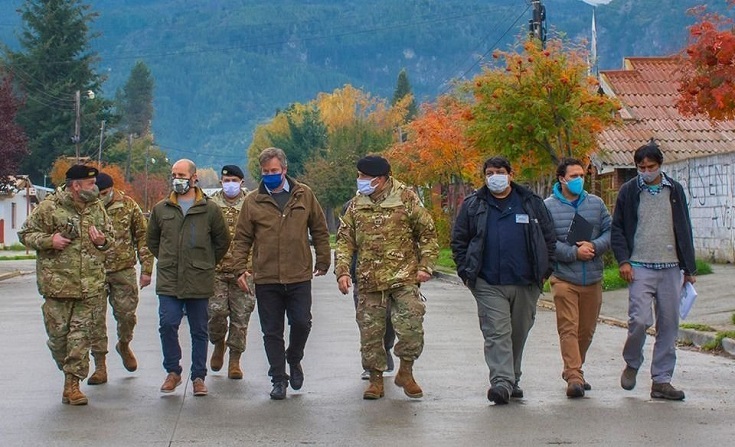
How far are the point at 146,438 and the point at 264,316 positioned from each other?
7.17ft

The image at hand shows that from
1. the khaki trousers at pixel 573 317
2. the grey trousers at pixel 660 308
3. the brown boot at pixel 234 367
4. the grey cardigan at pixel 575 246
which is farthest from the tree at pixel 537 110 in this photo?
the grey trousers at pixel 660 308

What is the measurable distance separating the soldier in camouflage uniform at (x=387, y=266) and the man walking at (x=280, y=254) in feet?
1.16

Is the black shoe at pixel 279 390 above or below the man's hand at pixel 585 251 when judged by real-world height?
below

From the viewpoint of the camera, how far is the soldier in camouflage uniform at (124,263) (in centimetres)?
1227

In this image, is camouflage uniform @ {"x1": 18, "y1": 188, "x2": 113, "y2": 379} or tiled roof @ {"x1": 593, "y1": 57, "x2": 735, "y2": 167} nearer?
camouflage uniform @ {"x1": 18, "y1": 188, "x2": 113, "y2": 379}

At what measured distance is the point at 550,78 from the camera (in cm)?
2545

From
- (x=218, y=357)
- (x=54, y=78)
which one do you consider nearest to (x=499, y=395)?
(x=218, y=357)

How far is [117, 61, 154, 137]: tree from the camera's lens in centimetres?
17150

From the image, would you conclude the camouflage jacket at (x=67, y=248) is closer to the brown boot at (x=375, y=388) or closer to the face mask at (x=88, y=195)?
the face mask at (x=88, y=195)

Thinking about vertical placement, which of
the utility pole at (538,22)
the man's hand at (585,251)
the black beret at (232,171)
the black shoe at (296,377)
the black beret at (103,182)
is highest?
the utility pole at (538,22)

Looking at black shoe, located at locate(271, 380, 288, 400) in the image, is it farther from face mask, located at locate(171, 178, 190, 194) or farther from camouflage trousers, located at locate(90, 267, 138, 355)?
camouflage trousers, located at locate(90, 267, 138, 355)

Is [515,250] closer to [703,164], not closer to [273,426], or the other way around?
[273,426]

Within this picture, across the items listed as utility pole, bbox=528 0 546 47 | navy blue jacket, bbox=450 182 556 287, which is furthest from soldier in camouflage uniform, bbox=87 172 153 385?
utility pole, bbox=528 0 546 47

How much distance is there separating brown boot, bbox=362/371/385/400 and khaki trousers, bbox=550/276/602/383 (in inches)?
57.8
